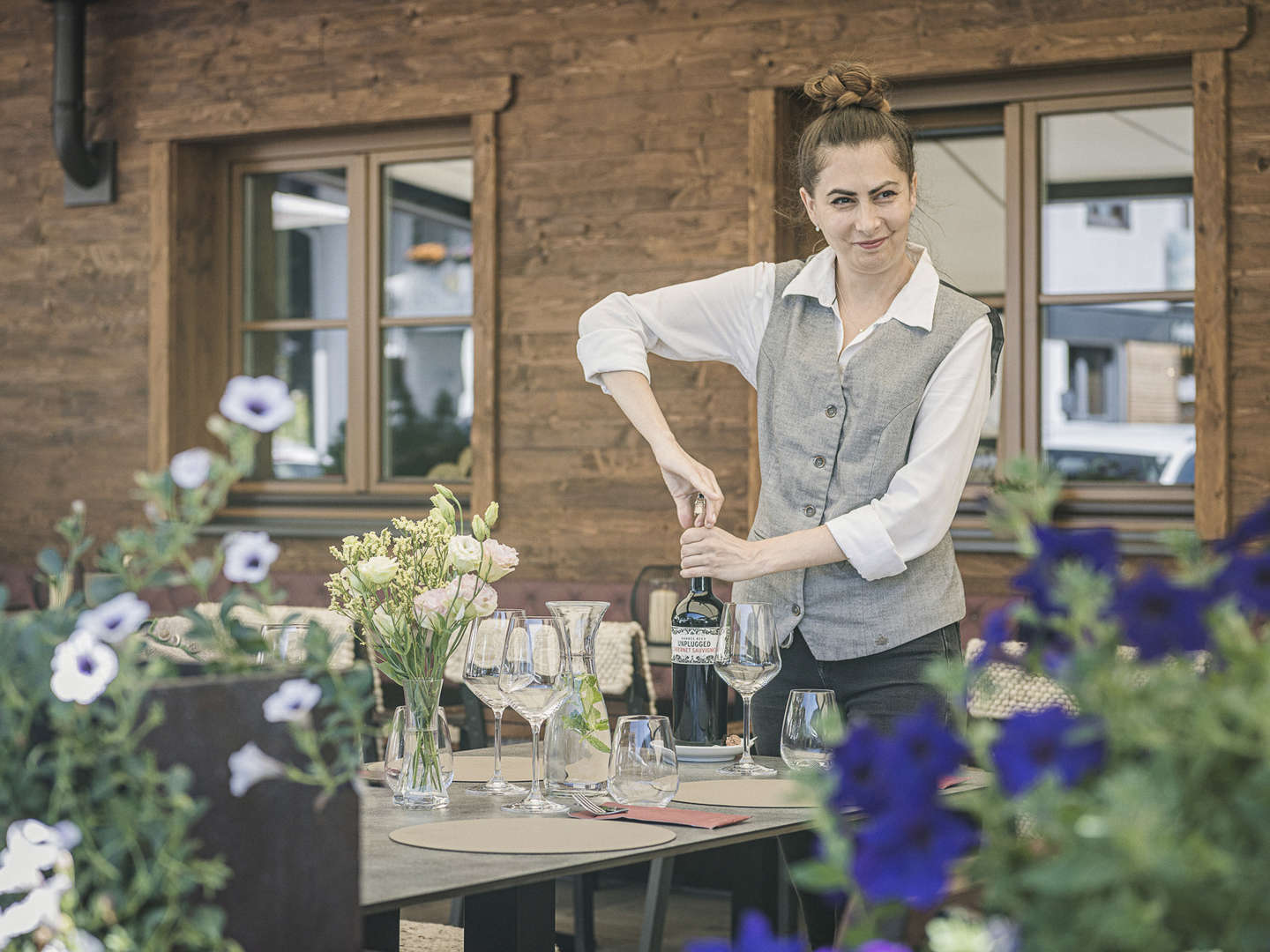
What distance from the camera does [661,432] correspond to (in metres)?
2.10

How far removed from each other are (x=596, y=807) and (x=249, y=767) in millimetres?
762

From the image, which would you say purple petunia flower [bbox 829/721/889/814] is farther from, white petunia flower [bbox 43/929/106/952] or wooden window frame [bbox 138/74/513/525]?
wooden window frame [bbox 138/74/513/525]

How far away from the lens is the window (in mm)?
5500

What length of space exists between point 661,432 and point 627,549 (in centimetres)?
299

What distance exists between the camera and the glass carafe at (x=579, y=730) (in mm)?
1691

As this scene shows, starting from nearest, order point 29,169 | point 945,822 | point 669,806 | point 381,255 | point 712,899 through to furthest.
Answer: point 945,822 < point 669,806 < point 712,899 < point 381,255 < point 29,169

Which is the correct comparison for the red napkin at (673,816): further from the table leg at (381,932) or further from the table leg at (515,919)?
the table leg at (381,932)

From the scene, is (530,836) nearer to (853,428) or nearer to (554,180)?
(853,428)

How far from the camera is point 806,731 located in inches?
68.5

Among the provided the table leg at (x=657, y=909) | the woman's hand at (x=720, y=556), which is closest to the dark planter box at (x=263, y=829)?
the woman's hand at (x=720, y=556)

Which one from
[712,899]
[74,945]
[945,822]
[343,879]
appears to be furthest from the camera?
[712,899]

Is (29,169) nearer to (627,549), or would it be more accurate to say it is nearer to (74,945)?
(627,549)

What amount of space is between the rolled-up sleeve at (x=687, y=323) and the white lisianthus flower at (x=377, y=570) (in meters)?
0.63

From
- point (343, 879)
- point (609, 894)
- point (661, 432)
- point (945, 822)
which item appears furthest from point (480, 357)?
point (945, 822)
